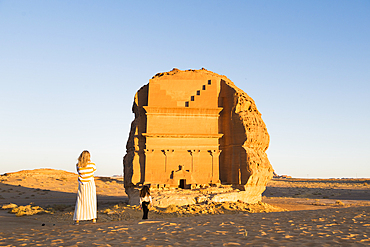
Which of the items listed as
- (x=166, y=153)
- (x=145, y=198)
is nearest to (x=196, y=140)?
(x=166, y=153)

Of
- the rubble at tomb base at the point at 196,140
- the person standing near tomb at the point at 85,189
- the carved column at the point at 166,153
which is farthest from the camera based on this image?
the carved column at the point at 166,153

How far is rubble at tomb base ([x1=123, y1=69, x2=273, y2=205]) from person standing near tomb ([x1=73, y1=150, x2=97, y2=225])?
10045mm

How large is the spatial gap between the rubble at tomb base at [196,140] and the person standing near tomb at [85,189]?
10045 mm

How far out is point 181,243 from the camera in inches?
251

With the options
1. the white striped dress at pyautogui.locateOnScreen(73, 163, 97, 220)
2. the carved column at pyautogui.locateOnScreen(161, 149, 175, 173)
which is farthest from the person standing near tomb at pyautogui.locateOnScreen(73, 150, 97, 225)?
the carved column at pyautogui.locateOnScreen(161, 149, 175, 173)

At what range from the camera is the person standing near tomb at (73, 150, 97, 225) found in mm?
9174

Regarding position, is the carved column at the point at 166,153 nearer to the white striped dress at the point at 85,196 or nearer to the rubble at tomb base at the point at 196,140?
the rubble at tomb base at the point at 196,140

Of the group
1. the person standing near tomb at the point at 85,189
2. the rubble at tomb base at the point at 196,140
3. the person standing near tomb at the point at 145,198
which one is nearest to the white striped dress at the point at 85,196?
the person standing near tomb at the point at 85,189

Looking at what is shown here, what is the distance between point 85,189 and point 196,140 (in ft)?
40.1

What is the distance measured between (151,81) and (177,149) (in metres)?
5.02

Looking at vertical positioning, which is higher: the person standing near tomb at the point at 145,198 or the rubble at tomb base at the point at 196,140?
the rubble at tomb base at the point at 196,140

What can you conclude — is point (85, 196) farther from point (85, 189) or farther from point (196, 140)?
point (196, 140)

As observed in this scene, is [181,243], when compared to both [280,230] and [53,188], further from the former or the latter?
[53,188]

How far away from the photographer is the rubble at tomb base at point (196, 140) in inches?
788
